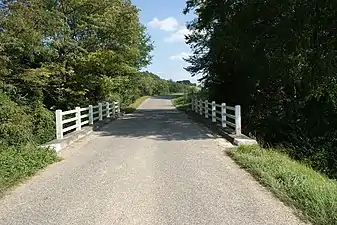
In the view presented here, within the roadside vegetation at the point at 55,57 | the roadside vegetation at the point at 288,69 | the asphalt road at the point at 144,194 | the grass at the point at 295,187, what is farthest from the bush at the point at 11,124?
the grass at the point at 295,187

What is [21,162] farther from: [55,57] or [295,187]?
[55,57]

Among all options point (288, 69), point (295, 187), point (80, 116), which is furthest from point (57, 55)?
point (295, 187)

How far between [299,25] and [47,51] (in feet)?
41.8

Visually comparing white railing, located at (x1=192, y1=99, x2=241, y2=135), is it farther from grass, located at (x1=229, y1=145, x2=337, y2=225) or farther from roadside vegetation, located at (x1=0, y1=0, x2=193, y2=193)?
roadside vegetation, located at (x1=0, y1=0, x2=193, y2=193)

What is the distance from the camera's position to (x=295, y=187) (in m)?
6.11

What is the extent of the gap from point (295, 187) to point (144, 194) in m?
2.27

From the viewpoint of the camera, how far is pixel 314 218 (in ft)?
16.0

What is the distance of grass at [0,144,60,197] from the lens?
714 centimetres

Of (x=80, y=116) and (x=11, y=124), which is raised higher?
(x=80, y=116)

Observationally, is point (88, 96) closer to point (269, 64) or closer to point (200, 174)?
point (269, 64)

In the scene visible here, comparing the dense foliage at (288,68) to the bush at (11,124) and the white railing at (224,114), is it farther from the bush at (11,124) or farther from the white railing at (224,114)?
the bush at (11,124)

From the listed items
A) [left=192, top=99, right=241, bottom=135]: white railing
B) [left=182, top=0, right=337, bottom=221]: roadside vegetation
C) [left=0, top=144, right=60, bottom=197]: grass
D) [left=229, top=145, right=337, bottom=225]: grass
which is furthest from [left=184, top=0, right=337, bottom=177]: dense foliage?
[left=0, top=144, right=60, bottom=197]: grass

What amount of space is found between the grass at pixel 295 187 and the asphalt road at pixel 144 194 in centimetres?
20

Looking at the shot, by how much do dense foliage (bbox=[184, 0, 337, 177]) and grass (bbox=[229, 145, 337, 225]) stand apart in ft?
13.2
